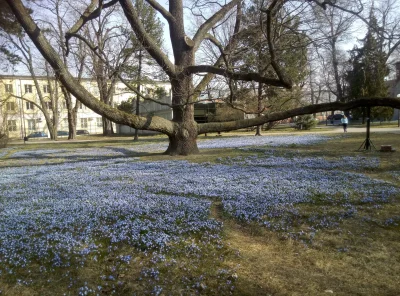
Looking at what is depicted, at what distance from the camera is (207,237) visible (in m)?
4.13

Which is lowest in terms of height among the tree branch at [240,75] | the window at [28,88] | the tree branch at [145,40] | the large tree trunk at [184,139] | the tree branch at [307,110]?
the large tree trunk at [184,139]

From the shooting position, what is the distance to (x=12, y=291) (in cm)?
316

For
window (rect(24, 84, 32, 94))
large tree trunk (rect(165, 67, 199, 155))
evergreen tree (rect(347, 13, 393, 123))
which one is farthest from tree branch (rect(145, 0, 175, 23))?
window (rect(24, 84, 32, 94))

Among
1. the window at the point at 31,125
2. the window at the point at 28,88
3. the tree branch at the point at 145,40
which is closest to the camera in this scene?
the tree branch at the point at 145,40

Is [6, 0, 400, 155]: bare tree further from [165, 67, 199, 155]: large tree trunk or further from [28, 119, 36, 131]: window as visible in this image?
[28, 119, 36, 131]: window

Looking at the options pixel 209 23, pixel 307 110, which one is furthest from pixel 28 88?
pixel 307 110

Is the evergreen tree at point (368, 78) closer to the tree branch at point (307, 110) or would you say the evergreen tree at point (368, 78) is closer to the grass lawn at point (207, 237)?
the tree branch at point (307, 110)

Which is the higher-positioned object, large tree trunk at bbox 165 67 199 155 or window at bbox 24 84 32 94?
window at bbox 24 84 32 94

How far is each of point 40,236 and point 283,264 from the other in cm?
311

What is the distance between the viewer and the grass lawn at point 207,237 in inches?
125

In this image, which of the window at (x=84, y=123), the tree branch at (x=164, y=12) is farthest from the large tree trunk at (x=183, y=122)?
the window at (x=84, y=123)

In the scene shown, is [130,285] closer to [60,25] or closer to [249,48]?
[249,48]

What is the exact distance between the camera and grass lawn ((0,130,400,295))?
10.4 ft

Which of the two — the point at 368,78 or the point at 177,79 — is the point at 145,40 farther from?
the point at 368,78
